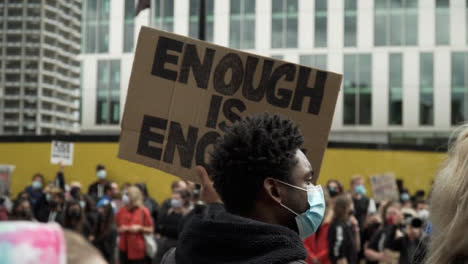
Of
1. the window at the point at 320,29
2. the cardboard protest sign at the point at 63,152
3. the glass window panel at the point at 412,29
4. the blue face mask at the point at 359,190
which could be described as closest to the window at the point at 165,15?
the window at the point at 320,29

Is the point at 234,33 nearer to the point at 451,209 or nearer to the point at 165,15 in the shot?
the point at 165,15

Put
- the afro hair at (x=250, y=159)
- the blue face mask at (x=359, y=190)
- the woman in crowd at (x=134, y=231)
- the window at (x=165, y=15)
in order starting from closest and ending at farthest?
the afro hair at (x=250, y=159), the woman in crowd at (x=134, y=231), the blue face mask at (x=359, y=190), the window at (x=165, y=15)

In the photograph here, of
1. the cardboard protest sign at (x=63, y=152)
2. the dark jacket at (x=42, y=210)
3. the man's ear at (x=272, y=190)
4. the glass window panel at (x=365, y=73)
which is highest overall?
the glass window panel at (x=365, y=73)

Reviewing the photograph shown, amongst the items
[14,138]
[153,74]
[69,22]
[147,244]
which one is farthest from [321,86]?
[69,22]

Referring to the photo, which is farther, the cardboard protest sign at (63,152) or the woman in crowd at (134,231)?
the cardboard protest sign at (63,152)

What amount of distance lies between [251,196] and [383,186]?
16.3 meters

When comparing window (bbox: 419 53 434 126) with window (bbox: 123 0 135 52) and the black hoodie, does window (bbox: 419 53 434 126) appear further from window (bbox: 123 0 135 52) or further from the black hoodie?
the black hoodie

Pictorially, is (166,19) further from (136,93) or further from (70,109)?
(70,109)

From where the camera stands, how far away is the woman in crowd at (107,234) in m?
10.8

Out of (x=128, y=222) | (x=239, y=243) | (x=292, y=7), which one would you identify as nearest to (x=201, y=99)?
(x=239, y=243)

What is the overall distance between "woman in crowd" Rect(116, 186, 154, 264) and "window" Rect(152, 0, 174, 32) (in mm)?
32567

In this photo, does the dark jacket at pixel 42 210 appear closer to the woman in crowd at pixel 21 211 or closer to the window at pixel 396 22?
the woman in crowd at pixel 21 211

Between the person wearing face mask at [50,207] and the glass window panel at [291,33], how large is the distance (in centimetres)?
2939

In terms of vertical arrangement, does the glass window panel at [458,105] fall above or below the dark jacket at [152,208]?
above
